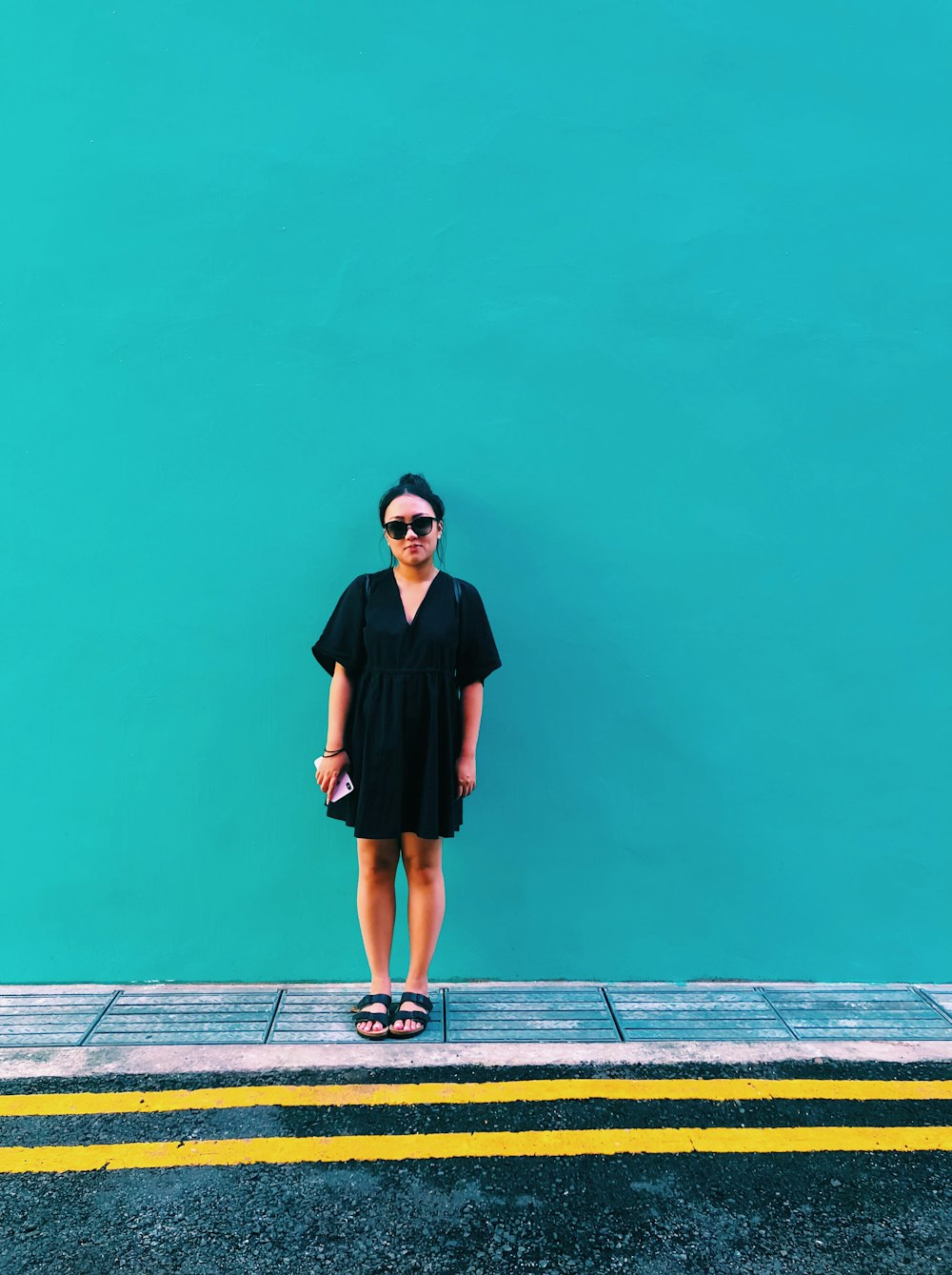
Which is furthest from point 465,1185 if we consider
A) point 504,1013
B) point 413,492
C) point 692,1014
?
point 413,492

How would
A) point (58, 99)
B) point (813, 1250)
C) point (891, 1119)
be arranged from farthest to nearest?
point (58, 99)
point (891, 1119)
point (813, 1250)

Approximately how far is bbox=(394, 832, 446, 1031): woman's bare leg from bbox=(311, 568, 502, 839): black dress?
10 centimetres

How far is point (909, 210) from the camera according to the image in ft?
11.1

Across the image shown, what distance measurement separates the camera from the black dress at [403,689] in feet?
10.0

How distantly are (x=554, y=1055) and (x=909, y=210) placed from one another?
3.40 meters

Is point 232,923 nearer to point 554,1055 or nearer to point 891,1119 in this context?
point 554,1055

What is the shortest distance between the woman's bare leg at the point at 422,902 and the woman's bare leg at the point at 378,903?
2.4 inches

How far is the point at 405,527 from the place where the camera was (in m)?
2.98

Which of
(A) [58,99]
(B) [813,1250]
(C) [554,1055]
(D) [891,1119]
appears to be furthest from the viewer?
(A) [58,99]

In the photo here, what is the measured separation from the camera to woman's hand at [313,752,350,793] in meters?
3.13

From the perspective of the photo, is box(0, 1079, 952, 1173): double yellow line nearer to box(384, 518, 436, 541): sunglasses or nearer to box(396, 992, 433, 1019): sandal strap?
box(396, 992, 433, 1019): sandal strap

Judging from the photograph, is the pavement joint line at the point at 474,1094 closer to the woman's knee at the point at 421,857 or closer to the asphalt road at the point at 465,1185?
the asphalt road at the point at 465,1185

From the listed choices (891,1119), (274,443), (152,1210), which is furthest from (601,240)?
(152,1210)

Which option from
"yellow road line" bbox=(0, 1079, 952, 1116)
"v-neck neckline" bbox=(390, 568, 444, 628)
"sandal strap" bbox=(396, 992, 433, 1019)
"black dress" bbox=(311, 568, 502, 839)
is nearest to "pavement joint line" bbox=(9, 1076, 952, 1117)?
"yellow road line" bbox=(0, 1079, 952, 1116)
